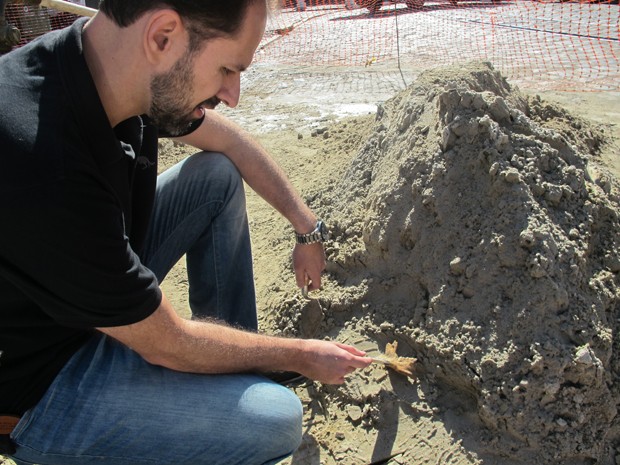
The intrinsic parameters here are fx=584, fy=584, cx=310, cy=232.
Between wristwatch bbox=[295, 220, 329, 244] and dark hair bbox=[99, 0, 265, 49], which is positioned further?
wristwatch bbox=[295, 220, 329, 244]

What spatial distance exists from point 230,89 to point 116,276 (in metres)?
0.56

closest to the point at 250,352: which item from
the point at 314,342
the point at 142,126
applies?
the point at 314,342

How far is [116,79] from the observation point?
1.39 m

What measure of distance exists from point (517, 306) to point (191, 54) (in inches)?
51.3

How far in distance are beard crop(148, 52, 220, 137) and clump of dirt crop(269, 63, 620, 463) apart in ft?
3.35

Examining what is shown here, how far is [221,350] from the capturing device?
1.58 m

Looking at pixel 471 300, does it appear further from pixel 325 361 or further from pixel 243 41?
pixel 243 41

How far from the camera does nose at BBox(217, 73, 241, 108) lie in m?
1.49

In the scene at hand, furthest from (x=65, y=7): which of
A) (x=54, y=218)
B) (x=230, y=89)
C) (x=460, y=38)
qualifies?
(x=460, y=38)

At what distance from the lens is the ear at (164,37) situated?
4.29ft

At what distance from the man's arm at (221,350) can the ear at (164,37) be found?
1.93 ft

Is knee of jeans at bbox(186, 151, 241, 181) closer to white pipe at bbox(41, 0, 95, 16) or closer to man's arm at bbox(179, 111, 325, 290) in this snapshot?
man's arm at bbox(179, 111, 325, 290)

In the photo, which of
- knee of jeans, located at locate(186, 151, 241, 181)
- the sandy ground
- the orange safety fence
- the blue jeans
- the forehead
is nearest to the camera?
the forehead

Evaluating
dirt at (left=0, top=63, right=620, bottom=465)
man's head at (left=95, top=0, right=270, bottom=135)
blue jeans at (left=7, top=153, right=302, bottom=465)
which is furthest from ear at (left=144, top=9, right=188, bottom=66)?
dirt at (left=0, top=63, right=620, bottom=465)
